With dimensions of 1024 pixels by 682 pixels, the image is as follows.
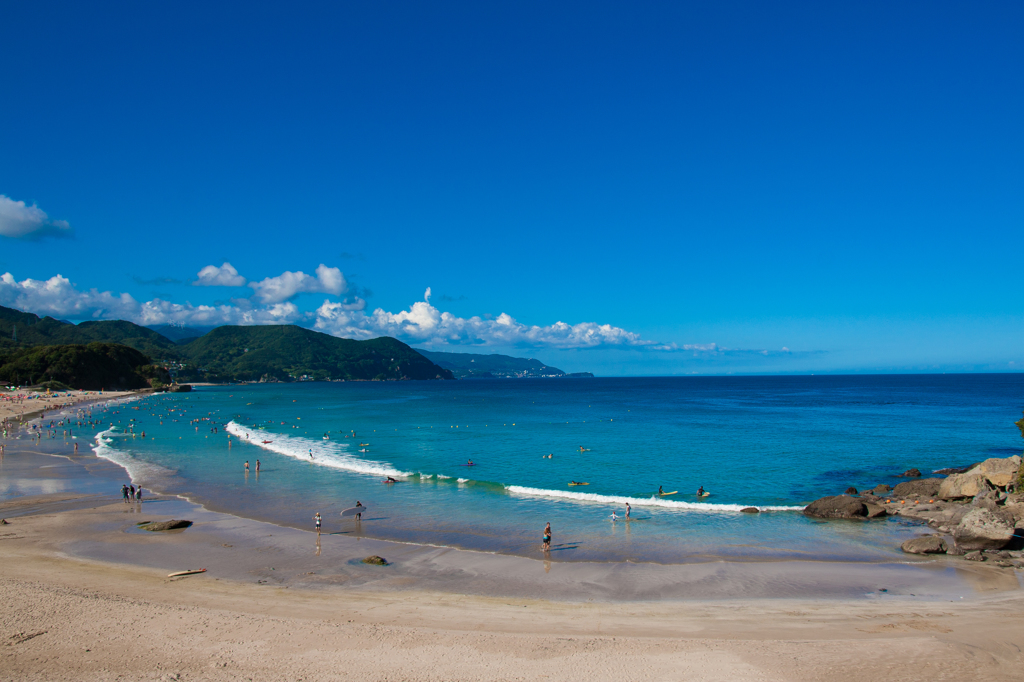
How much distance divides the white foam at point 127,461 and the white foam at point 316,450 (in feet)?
34.6

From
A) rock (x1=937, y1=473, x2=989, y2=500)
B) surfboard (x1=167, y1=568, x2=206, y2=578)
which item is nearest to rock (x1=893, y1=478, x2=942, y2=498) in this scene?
rock (x1=937, y1=473, x2=989, y2=500)

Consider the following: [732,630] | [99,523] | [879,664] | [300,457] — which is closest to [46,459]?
[300,457]

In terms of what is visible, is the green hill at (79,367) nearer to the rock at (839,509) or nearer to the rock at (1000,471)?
the rock at (839,509)

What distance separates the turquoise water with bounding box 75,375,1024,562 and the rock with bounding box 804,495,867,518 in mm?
1038

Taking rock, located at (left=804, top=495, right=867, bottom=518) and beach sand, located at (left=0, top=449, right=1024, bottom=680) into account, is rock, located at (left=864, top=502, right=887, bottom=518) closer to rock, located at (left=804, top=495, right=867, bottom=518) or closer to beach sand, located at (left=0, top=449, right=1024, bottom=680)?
rock, located at (left=804, top=495, right=867, bottom=518)

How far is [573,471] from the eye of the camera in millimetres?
41375

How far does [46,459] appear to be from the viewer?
1788 inches

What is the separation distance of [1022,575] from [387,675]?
870 inches

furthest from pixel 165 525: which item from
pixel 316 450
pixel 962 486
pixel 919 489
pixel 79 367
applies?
pixel 79 367

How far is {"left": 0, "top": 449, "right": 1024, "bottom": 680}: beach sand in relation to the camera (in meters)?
12.8

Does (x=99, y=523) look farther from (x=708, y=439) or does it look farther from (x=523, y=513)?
(x=708, y=439)

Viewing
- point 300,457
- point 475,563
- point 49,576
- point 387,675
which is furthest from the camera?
point 300,457

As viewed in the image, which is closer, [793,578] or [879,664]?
[879,664]

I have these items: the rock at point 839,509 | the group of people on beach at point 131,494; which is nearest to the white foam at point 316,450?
the group of people on beach at point 131,494
